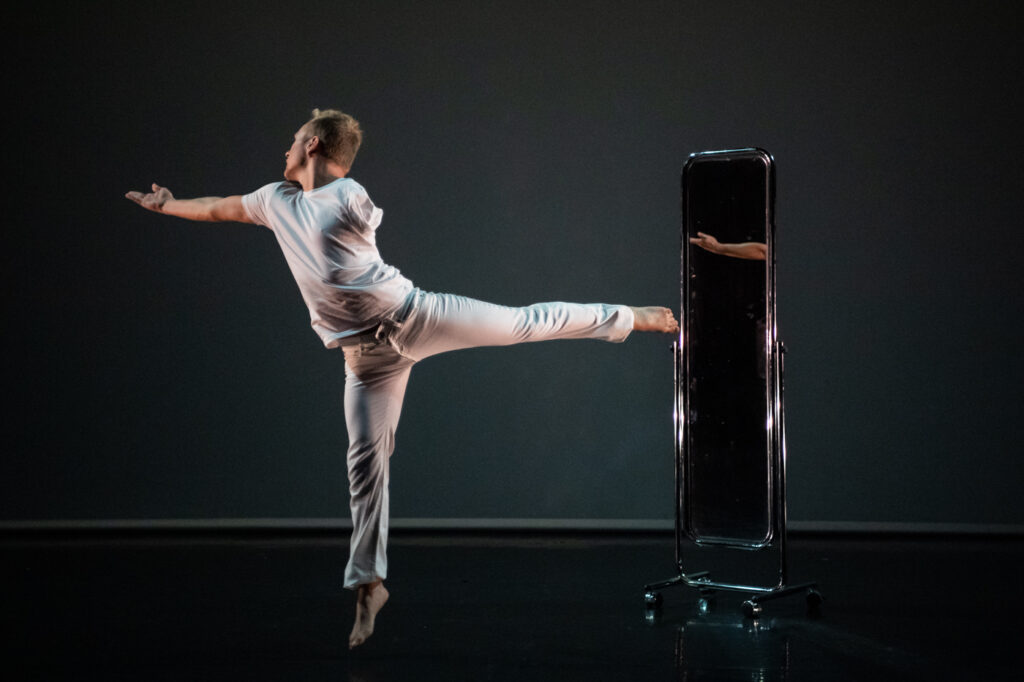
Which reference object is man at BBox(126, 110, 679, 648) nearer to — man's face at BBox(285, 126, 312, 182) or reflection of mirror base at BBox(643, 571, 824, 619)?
man's face at BBox(285, 126, 312, 182)

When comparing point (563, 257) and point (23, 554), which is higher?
point (563, 257)

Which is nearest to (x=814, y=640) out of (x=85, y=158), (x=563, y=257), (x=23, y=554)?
(x=563, y=257)

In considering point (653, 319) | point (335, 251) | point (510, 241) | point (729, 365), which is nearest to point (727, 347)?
point (729, 365)

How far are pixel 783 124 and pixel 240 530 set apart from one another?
366 centimetres

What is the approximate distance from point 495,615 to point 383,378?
37.2 inches

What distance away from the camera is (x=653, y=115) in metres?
4.89

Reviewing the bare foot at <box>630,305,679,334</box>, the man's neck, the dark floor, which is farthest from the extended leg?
the dark floor

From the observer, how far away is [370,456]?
9.16 ft

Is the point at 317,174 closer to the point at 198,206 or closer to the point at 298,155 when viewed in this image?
the point at 298,155

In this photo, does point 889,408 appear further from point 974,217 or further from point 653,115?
point 653,115

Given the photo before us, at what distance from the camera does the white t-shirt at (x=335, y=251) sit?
268 cm

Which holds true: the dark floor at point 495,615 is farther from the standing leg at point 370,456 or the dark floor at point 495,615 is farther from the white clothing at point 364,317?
the white clothing at point 364,317

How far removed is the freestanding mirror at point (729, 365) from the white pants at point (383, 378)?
2.46 feet

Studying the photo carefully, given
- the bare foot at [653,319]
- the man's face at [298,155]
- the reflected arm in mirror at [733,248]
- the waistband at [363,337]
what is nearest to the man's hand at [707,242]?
the reflected arm in mirror at [733,248]
